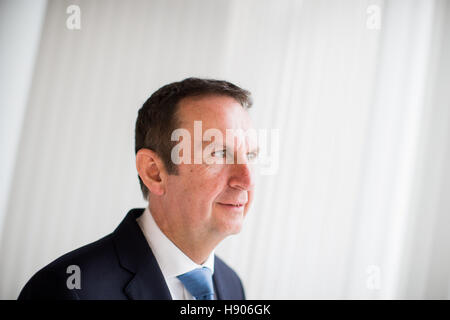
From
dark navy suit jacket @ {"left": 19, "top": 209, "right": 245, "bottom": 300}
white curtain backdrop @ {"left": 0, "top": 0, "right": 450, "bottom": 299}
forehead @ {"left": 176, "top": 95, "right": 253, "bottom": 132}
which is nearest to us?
dark navy suit jacket @ {"left": 19, "top": 209, "right": 245, "bottom": 300}

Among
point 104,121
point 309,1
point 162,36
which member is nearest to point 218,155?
point 104,121

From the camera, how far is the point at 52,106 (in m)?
1.76

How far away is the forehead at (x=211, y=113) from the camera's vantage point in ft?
3.72

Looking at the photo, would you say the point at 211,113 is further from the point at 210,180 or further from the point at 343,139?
the point at 343,139

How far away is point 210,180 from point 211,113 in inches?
9.6

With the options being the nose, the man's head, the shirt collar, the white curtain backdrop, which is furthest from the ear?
the white curtain backdrop

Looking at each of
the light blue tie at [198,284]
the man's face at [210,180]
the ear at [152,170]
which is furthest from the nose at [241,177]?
the light blue tie at [198,284]

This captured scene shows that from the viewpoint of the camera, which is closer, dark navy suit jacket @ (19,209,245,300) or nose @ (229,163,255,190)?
dark navy suit jacket @ (19,209,245,300)

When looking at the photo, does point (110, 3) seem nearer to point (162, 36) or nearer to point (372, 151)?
point (162, 36)

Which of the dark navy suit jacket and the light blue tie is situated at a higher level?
the dark navy suit jacket

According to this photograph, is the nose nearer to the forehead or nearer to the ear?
the forehead

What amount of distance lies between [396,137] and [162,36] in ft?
5.50

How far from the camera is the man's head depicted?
1145mm

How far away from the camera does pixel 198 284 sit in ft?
3.92
